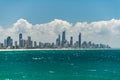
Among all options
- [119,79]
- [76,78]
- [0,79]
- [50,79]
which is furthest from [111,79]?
[0,79]

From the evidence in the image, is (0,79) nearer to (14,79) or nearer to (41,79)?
(14,79)

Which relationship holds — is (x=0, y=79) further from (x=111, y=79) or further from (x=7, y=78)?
(x=111, y=79)

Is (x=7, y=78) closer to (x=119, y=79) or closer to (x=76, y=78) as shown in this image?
(x=76, y=78)

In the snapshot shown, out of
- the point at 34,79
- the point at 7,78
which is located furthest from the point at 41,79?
the point at 7,78

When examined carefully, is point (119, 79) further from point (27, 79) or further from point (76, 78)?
point (27, 79)

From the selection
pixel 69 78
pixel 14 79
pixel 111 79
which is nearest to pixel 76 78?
pixel 69 78
